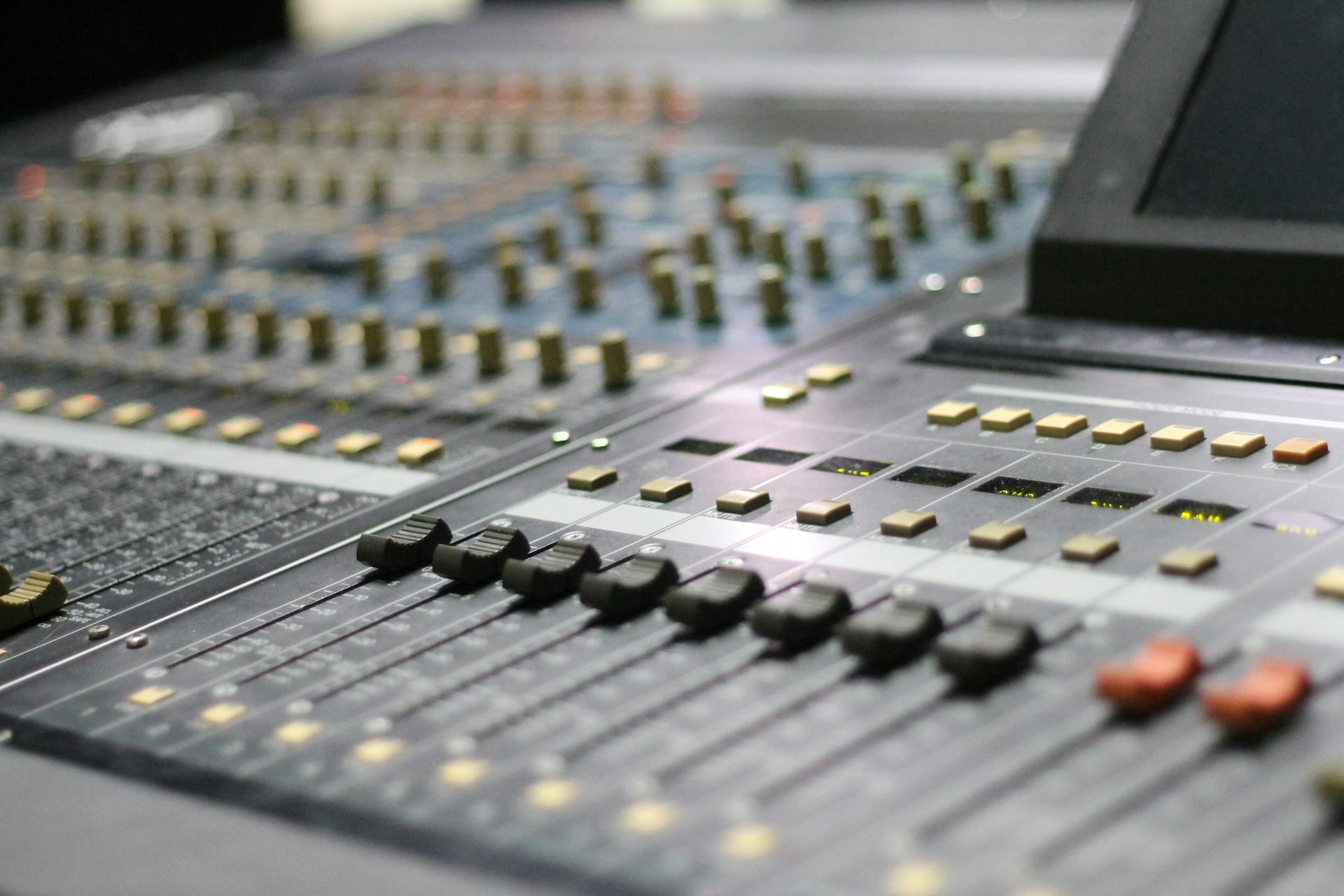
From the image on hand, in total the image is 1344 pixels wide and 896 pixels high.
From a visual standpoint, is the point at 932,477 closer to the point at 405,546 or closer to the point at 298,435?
the point at 405,546

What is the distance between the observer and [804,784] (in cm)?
137

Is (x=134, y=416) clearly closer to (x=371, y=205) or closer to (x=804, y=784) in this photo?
(x=371, y=205)

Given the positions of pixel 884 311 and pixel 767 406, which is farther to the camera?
pixel 884 311

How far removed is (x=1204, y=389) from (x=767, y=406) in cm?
59

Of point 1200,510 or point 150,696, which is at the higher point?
point 1200,510

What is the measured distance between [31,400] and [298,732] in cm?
152

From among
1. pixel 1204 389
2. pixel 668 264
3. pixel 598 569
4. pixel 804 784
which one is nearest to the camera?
pixel 804 784

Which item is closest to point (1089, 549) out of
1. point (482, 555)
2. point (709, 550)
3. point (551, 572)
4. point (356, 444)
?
point (709, 550)

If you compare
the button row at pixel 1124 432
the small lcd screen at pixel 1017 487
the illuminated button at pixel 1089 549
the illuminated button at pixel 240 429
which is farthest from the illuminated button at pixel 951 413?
the illuminated button at pixel 240 429

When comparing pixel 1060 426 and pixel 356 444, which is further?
pixel 356 444

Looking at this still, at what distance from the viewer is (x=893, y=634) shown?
151 cm

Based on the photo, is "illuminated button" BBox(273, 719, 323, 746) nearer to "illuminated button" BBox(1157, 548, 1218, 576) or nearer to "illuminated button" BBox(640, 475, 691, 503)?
"illuminated button" BBox(640, 475, 691, 503)

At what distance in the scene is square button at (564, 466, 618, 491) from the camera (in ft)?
6.99

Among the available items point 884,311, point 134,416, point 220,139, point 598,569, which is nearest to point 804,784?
point 598,569
